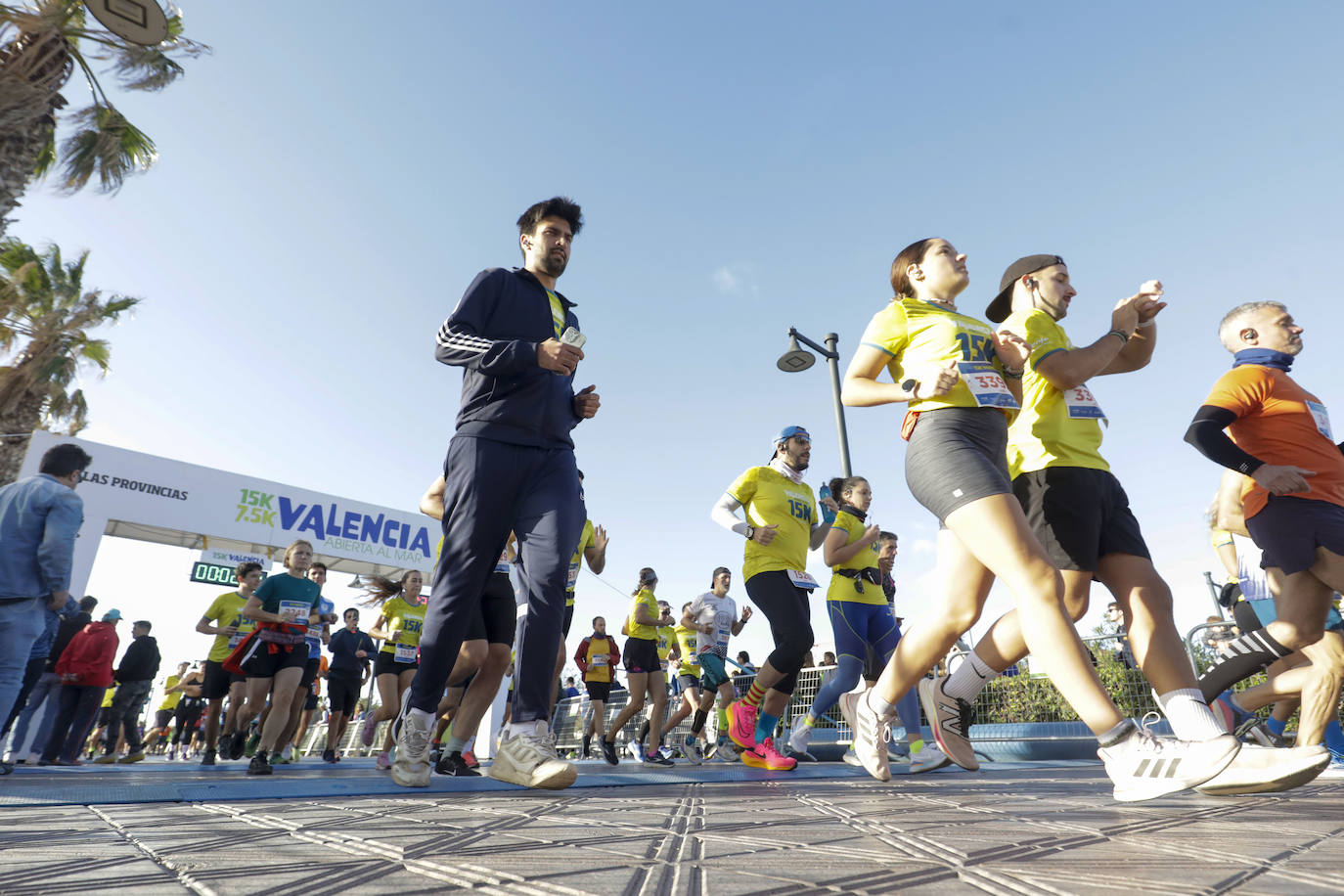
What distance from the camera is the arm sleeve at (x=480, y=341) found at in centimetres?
282

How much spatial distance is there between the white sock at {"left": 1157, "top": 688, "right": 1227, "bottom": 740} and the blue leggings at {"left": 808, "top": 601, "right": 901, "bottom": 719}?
9.88 ft

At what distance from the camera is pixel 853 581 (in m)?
5.46

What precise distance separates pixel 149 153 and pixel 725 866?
45.4ft

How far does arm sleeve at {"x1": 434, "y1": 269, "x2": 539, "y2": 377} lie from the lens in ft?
9.25

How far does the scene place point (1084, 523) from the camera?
2.66m

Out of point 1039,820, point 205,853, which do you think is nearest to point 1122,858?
point 1039,820

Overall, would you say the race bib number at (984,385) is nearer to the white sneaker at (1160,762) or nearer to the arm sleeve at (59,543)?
the white sneaker at (1160,762)

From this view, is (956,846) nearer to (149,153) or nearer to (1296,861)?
(1296,861)

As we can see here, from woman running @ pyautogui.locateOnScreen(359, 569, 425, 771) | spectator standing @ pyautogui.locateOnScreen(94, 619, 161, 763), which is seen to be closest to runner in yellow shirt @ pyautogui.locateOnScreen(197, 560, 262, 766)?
woman running @ pyautogui.locateOnScreen(359, 569, 425, 771)

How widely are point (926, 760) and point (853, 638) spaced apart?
1036 mm

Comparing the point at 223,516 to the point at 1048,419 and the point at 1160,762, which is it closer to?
the point at 1048,419

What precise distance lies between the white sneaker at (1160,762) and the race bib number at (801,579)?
2980mm

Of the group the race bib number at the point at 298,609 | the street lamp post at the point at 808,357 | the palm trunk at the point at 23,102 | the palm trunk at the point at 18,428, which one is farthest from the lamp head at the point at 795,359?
the palm trunk at the point at 18,428

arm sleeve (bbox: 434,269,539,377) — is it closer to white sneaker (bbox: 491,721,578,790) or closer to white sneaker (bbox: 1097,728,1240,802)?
white sneaker (bbox: 491,721,578,790)
